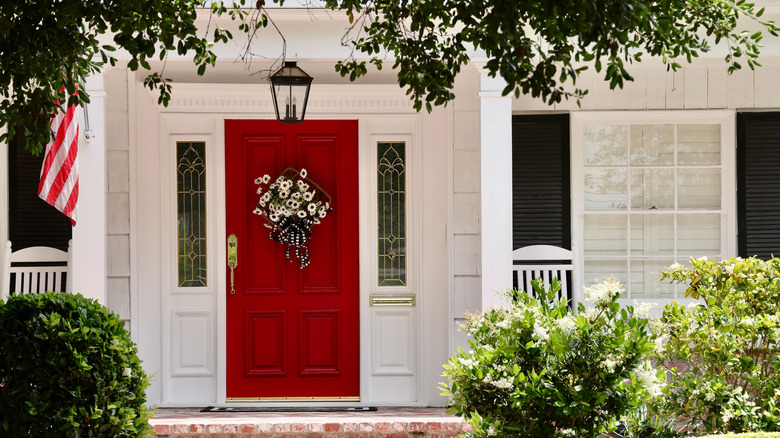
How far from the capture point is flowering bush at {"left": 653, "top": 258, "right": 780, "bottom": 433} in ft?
14.4

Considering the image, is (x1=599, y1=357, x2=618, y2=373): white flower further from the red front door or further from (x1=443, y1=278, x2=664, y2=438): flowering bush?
the red front door

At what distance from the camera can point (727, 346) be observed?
14.7 feet

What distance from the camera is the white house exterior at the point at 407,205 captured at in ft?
23.6

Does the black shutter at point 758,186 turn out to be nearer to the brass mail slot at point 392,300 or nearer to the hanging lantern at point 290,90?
the brass mail slot at point 392,300

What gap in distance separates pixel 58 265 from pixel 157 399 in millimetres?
1348

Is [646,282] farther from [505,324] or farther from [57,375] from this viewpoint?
[57,375]

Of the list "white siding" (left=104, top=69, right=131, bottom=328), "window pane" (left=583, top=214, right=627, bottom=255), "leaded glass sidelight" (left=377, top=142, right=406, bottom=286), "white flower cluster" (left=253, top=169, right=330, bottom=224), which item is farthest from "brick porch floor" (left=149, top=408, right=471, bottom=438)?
"window pane" (left=583, top=214, right=627, bottom=255)

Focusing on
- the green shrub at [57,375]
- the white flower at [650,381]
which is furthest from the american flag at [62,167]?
the white flower at [650,381]

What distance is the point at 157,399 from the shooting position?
734 cm

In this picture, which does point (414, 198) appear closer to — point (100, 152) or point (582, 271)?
point (582, 271)

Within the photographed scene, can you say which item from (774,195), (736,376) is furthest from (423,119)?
(736,376)

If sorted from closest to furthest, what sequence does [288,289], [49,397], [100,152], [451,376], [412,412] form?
1. [451,376]
2. [49,397]
3. [100,152]
4. [412,412]
5. [288,289]

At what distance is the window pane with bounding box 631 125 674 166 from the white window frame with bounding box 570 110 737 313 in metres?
0.06

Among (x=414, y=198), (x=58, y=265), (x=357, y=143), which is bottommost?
Answer: (x=58, y=265)
